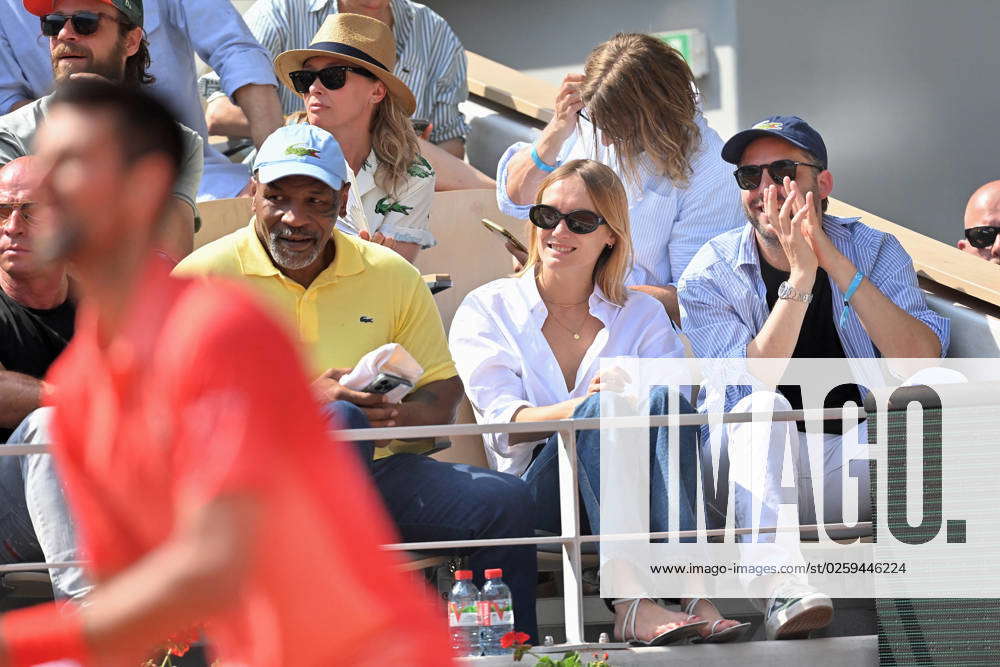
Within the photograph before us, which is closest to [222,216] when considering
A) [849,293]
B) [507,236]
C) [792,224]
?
[507,236]

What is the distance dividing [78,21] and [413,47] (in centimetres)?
187

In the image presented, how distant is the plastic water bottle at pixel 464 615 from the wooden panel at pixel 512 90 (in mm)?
3707

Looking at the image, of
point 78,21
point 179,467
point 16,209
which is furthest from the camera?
point 78,21

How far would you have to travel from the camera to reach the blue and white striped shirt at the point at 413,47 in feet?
22.1

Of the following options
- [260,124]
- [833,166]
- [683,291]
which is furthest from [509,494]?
[833,166]

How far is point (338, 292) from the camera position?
15.9 feet

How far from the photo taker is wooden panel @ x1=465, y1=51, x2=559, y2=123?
7.71 metres

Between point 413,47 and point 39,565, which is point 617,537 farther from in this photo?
point 413,47

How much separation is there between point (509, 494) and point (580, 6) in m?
5.70

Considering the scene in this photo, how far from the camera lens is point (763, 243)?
5055 mm

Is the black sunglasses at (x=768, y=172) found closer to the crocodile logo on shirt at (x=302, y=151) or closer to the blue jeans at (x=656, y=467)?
the blue jeans at (x=656, y=467)

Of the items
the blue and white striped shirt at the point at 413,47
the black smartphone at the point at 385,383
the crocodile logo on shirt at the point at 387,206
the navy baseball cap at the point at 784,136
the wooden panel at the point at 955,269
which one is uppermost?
the blue and white striped shirt at the point at 413,47

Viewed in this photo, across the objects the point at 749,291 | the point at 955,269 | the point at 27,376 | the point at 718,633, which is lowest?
the point at 718,633

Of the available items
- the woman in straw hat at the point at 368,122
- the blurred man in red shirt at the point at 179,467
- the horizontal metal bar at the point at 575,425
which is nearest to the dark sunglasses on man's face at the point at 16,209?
the horizontal metal bar at the point at 575,425
